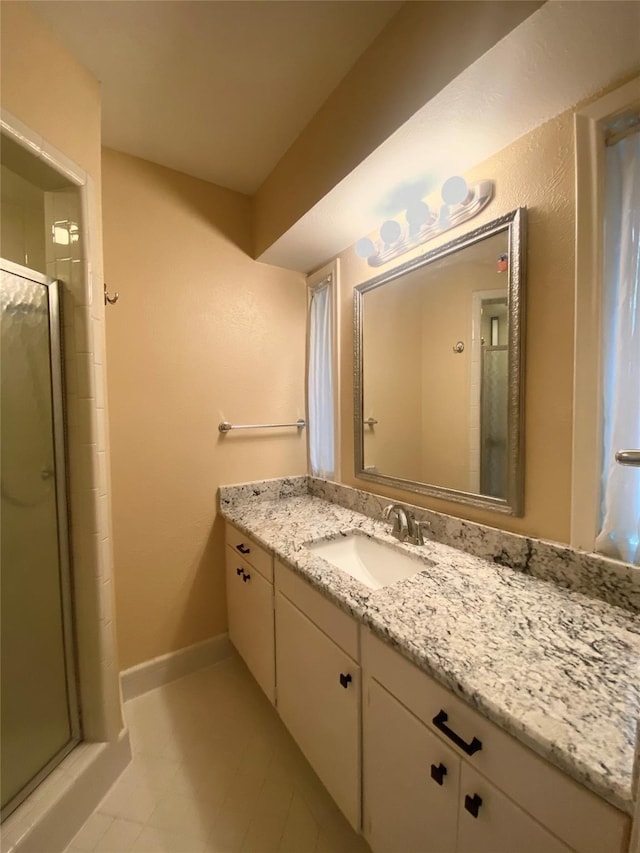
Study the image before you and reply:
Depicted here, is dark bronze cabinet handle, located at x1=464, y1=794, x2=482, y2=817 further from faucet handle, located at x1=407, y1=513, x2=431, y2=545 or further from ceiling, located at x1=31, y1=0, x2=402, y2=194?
ceiling, located at x1=31, y1=0, x2=402, y2=194

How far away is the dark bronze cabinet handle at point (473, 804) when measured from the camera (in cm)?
59

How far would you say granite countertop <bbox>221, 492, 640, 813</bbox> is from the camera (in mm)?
483

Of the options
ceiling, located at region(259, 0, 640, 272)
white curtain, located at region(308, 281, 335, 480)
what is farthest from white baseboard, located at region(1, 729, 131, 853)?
ceiling, located at region(259, 0, 640, 272)

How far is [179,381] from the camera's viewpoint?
1579 mm

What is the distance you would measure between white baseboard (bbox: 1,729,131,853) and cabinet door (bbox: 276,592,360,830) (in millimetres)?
615

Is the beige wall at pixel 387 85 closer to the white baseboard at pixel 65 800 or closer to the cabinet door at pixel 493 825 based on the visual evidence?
the cabinet door at pixel 493 825

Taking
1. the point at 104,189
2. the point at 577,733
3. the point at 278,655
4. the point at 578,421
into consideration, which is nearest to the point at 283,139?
the point at 104,189

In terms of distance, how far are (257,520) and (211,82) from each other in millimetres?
1656

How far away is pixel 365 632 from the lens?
0.84 m

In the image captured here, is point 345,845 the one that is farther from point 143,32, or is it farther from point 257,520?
point 143,32

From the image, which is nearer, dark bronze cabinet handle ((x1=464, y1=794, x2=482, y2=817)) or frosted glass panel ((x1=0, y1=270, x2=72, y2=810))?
dark bronze cabinet handle ((x1=464, y1=794, x2=482, y2=817))

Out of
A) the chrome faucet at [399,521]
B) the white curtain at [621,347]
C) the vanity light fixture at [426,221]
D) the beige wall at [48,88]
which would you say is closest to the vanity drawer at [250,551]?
the chrome faucet at [399,521]

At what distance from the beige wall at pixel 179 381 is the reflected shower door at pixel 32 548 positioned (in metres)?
0.33

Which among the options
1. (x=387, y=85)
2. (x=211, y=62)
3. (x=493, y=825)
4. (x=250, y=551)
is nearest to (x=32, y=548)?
(x=250, y=551)
